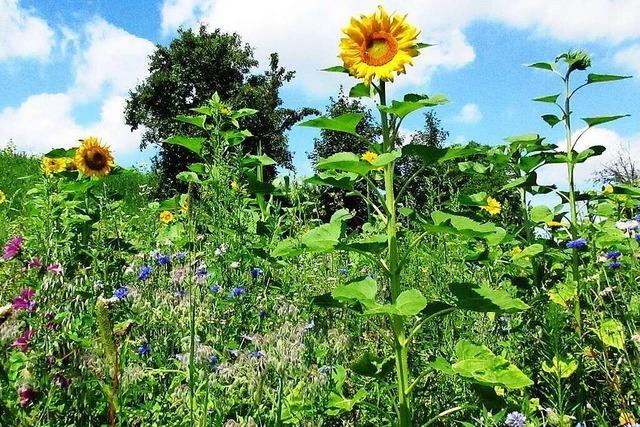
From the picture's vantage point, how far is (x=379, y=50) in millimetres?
2412

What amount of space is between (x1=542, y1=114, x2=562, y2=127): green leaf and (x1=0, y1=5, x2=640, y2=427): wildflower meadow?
17 mm

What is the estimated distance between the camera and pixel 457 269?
3650 mm

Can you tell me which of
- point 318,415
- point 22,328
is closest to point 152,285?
point 22,328

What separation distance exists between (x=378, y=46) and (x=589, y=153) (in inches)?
55.7

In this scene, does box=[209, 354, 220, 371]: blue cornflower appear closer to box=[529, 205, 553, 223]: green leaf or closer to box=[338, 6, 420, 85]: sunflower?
box=[338, 6, 420, 85]: sunflower

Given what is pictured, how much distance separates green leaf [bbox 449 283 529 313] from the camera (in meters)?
2.14

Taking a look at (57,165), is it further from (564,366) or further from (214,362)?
(564,366)

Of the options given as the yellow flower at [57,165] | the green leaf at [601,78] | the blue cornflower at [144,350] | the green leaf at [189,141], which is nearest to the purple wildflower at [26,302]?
the blue cornflower at [144,350]

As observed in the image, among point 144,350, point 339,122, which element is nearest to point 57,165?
point 144,350

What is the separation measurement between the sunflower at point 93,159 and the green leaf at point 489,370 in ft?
10.2

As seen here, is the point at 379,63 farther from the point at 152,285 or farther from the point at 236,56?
the point at 236,56

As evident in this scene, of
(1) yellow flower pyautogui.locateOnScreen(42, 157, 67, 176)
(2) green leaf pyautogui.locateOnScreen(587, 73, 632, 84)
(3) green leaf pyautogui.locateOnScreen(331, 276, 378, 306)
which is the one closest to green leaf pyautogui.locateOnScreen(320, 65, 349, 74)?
(3) green leaf pyautogui.locateOnScreen(331, 276, 378, 306)

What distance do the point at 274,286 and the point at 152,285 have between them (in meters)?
0.62

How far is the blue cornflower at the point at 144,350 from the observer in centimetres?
281
